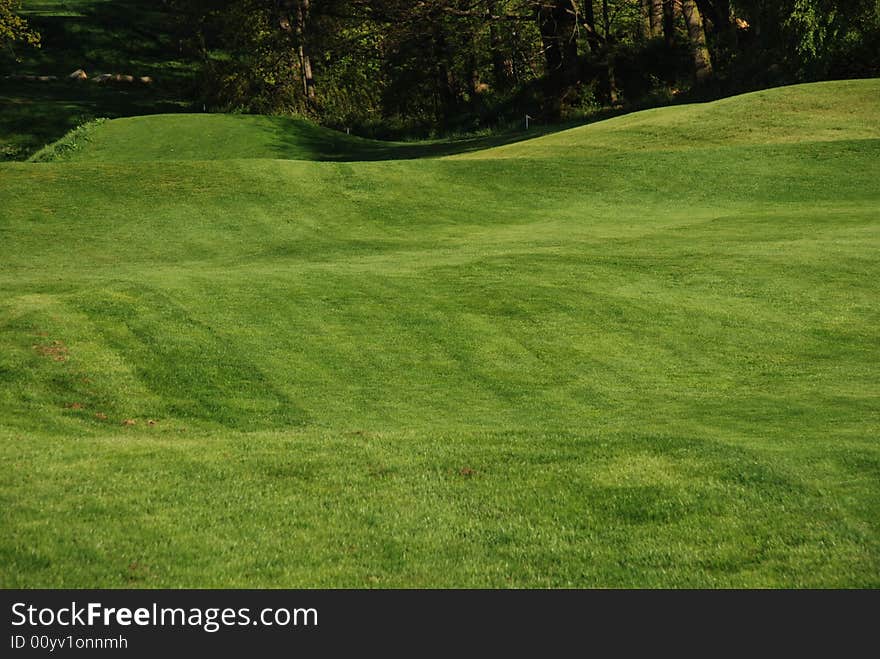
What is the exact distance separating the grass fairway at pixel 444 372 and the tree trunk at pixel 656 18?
2595 centimetres

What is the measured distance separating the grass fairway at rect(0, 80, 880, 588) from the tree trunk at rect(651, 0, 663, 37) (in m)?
25.9

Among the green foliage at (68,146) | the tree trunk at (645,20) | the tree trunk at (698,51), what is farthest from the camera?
the tree trunk at (645,20)

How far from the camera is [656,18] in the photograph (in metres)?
57.7

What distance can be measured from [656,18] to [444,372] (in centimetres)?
4915

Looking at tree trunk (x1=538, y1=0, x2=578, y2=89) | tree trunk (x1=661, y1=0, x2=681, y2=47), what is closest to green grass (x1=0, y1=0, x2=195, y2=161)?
tree trunk (x1=538, y1=0, x2=578, y2=89)

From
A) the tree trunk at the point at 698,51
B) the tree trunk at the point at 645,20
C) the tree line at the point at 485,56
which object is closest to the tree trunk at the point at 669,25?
the tree line at the point at 485,56

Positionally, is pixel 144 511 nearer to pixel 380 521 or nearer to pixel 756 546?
pixel 380 521

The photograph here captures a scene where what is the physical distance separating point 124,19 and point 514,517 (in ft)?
254

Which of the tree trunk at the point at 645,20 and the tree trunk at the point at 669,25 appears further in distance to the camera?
the tree trunk at the point at 645,20

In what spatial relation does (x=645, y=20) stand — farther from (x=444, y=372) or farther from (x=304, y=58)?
(x=444, y=372)

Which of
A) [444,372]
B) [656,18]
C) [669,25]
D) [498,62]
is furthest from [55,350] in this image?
[656,18]

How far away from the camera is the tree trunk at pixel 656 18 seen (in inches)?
2066

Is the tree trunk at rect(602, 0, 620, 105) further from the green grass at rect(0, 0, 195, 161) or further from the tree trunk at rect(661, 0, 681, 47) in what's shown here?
the green grass at rect(0, 0, 195, 161)

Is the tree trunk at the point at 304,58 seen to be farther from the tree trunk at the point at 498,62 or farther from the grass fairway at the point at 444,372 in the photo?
the grass fairway at the point at 444,372
